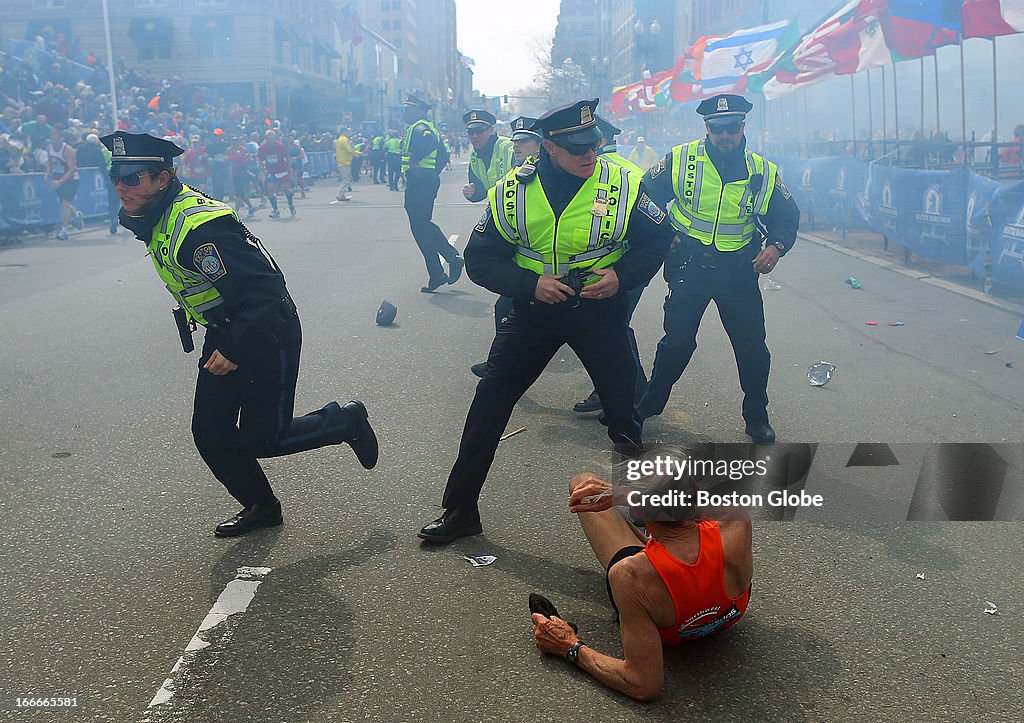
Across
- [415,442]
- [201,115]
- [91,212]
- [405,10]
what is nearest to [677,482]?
[415,442]

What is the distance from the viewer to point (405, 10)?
135625 mm

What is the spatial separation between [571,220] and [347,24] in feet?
248

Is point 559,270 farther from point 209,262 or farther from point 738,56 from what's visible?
point 738,56

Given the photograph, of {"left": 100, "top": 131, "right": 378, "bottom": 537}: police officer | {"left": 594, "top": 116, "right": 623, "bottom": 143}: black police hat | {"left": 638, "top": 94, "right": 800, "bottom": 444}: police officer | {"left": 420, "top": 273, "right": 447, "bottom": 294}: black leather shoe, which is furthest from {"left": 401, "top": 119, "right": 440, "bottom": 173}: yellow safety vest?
{"left": 100, "top": 131, "right": 378, "bottom": 537}: police officer

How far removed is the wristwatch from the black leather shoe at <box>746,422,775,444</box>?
2.82 metres

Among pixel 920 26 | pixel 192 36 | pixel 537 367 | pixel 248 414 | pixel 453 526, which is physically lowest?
pixel 453 526

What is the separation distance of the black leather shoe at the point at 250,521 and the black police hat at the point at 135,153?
1492 mm

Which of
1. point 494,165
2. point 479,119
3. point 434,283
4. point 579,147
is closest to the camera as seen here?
point 579,147

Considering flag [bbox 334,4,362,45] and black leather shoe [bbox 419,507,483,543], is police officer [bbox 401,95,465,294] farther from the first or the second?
flag [bbox 334,4,362,45]

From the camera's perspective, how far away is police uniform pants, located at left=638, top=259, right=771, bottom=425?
582 cm

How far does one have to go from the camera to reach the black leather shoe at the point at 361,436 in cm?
492

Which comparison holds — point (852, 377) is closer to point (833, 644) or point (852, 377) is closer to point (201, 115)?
point (833, 644)

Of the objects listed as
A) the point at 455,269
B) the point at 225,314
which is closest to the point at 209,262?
the point at 225,314

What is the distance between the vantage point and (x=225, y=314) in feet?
13.9
